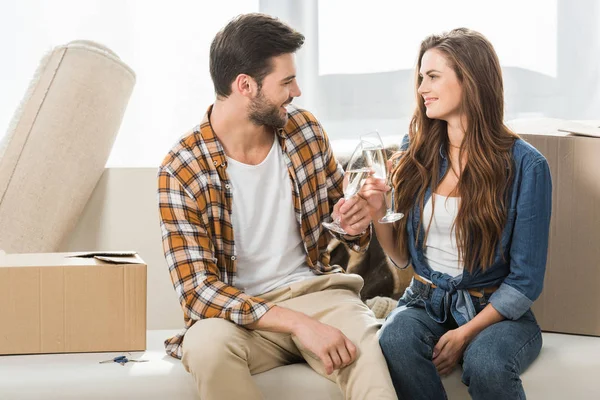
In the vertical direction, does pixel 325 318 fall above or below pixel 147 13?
below

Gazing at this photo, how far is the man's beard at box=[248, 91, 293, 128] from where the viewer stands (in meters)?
1.90

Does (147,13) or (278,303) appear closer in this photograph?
(278,303)

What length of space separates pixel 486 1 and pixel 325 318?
1.63 metres

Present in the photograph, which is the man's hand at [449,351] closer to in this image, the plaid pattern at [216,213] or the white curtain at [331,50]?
the plaid pattern at [216,213]

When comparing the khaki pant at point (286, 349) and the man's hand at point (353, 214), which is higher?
the man's hand at point (353, 214)

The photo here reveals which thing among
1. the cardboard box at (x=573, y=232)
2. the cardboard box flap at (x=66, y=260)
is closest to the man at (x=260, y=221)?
the cardboard box flap at (x=66, y=260)

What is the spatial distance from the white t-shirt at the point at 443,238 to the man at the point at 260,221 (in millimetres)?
151

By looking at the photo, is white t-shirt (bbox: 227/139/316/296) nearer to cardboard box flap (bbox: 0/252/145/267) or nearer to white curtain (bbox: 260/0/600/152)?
cardboard box flap (bbox: 0/252/145/267)

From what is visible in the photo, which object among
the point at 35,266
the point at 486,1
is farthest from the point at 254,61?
the point at 486,1

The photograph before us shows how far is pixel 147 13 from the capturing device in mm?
2941

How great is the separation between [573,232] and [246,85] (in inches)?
33.2

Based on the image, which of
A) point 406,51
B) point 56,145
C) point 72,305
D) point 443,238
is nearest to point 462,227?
point 443,238

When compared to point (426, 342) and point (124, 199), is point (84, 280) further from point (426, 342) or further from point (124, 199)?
point (426, 342)

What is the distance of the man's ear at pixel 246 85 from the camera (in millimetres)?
1901
